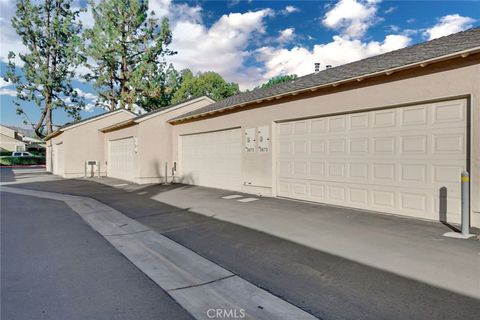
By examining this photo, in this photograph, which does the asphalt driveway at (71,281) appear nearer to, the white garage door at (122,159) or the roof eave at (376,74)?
the roof eave at (376,74)

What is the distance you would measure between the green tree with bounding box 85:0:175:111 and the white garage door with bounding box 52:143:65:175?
9710mm

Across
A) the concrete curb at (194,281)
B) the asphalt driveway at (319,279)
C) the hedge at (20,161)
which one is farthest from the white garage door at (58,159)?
the asphalt driveway at (319,279)

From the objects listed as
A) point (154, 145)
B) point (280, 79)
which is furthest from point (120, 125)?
point (280, 79)

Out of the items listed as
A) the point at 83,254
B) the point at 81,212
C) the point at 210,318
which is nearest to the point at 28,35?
the point at 81,212

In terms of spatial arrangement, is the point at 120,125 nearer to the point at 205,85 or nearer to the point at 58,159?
the point at 58,159

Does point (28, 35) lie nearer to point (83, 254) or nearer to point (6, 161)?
point (6, 161)

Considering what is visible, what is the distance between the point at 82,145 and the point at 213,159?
11.6 m

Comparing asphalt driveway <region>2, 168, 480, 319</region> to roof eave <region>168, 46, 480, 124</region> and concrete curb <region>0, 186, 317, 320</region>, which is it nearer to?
concrete curb <region>0, 186, 317, 320</region>

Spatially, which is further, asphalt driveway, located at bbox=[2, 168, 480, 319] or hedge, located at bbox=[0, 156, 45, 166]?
hedge, located at bbox=[0, 156, 45, 166]

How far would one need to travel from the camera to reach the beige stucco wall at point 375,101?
19.5 ft

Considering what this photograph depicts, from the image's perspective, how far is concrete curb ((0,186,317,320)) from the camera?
3.16 m

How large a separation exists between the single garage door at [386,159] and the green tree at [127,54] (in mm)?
Answer: 25651

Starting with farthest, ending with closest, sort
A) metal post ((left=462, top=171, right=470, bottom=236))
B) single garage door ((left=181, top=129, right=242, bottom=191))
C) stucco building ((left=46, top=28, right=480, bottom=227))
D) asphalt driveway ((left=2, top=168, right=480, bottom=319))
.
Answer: single garage door ((left=181, top=129, right=242, bottom=191)) → stucco building ((left=46, top=28, right=480, bottom=227)) → metal post ((left=462, top=171, right=470, bottom=236)) → asphalt driveway ((left=2, top=168, right=480, bottom=319))

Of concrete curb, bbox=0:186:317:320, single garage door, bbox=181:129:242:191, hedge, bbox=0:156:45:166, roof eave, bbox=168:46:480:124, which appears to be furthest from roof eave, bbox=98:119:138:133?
hedge, bbox=0:156:45:166
